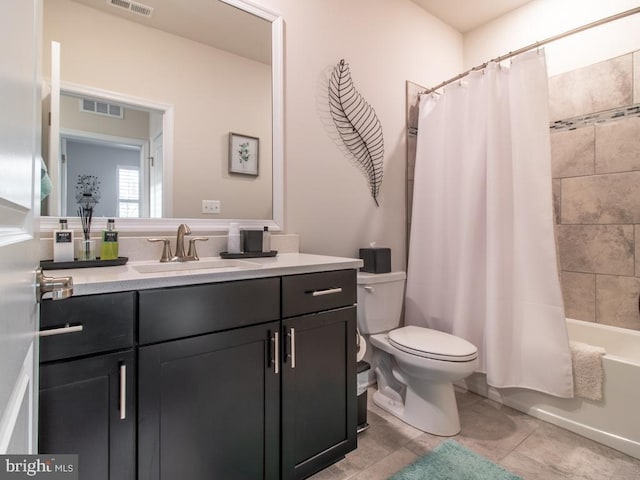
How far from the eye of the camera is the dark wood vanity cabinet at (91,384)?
85cm

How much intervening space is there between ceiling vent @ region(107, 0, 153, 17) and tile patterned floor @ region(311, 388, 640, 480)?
218 centimetres

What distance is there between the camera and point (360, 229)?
224 centimetres

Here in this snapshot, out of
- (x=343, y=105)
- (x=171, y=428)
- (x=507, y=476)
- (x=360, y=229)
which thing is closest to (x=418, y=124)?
(x=343, y=105)

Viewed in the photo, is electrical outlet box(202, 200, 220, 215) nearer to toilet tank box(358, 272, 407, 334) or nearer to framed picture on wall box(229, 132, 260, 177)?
framed picture on wall box(229, 132, 260, 177)

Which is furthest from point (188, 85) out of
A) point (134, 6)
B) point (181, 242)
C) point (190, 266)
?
point (190, 266)

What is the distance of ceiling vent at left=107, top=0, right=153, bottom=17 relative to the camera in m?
1.41

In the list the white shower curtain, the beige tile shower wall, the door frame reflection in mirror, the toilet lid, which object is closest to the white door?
the door frame reflection in mirror

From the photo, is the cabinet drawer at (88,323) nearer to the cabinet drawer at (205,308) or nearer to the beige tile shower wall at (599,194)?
the cabinet drawer at (205,308)

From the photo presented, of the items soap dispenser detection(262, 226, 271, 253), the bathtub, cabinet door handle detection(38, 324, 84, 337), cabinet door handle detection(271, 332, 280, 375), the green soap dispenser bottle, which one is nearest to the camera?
cabinet door handle detection(38, 324, 84, 337)

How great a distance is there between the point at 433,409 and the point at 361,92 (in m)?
1.96

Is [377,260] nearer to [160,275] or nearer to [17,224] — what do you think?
[160,275]

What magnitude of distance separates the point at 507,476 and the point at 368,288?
1039 millimetres

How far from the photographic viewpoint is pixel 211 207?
1681mm

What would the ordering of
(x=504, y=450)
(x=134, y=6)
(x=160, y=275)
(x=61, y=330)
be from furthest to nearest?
1. (x=504, y=450)
2. (x=134, y=6)
3. (x=160, y=275)
4. (x=61, y=330)
